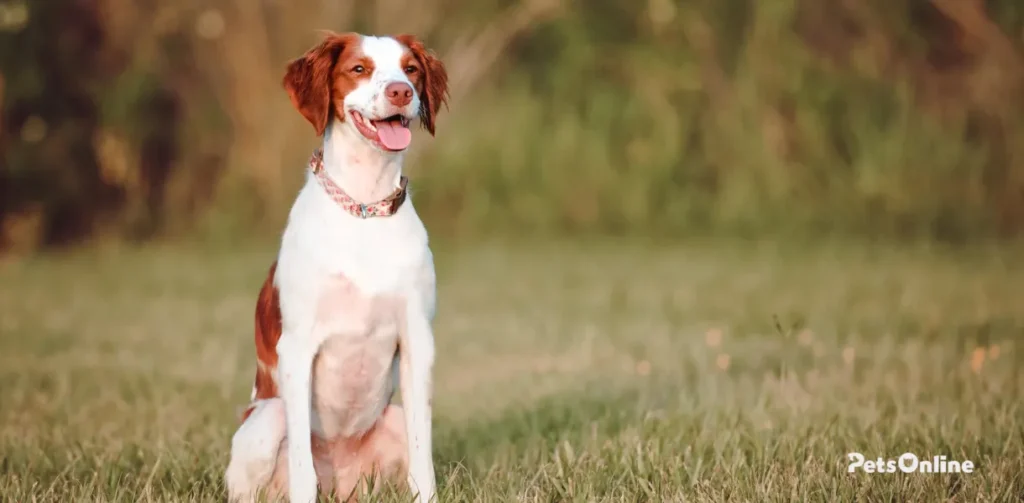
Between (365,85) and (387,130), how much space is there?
159 mm

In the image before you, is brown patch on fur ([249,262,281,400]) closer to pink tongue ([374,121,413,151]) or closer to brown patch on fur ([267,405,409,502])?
brown patch on fur ([267,405,409,502])

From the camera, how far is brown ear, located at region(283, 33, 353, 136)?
155 inches

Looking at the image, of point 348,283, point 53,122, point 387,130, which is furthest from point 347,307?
point 53,122

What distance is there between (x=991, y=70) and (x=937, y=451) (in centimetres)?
824

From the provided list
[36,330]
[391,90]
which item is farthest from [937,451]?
[36,330]

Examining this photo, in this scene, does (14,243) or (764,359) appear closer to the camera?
(764,359)

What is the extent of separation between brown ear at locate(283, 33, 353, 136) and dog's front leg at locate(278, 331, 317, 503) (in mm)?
651

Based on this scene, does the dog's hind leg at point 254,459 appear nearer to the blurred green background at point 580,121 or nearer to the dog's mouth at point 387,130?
the dog's mouth at point 387,130

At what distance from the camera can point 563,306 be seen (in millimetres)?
9000

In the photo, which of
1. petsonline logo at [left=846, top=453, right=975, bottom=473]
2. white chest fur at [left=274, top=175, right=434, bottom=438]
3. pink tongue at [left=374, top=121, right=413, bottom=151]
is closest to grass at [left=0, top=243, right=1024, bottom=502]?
petsonline logo at [left=846, top=453, right=975, bottom=473]

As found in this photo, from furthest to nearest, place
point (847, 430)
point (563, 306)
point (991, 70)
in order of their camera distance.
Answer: point (991, 70) → point (563, 306) → point (847, 430)

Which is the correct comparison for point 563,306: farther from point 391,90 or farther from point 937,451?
point 391,90

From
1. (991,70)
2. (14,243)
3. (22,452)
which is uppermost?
(991,70)

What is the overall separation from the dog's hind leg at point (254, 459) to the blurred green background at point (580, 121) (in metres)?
8.08
